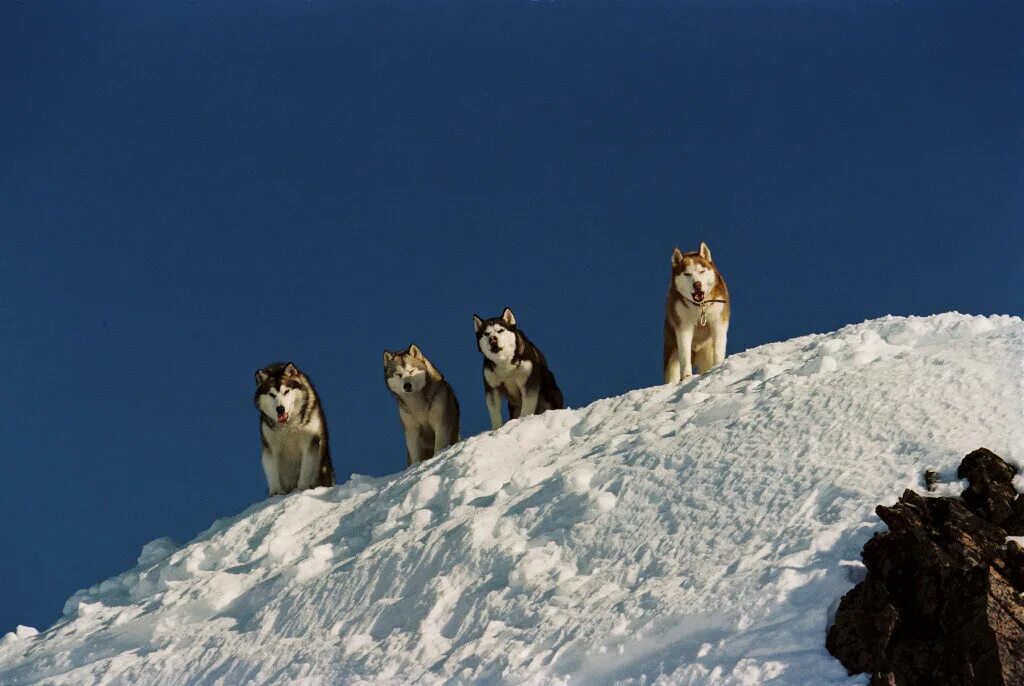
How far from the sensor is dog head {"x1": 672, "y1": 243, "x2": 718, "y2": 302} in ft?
47.0

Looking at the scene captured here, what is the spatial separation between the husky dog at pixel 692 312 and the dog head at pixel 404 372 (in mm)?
4182

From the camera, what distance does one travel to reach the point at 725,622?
279 inches

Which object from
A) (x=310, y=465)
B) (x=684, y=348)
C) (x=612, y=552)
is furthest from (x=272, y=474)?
(x=612, y=552)

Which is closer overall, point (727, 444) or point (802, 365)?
point (727, 444)

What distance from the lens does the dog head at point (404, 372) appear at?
1612 cm

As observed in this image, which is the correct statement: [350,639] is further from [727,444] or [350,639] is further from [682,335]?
[682,335]

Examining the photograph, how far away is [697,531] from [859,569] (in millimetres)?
1945

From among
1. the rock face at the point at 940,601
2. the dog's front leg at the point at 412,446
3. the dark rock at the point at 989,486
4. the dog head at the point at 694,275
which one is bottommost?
the rock face at the point at 940,601

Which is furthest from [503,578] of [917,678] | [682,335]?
[682,335]

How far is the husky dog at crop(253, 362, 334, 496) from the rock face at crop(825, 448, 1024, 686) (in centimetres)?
1049

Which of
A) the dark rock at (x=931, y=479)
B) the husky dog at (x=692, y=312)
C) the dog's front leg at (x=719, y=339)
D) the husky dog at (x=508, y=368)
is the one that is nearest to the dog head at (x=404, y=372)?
the husky dog at (x=508, y=368)

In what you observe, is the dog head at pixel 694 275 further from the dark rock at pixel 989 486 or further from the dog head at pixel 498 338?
the dark rock at pixel 989 486

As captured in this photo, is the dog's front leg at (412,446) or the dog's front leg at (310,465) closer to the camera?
the dog's front leg at (310,465)

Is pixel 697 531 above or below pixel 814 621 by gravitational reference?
above
